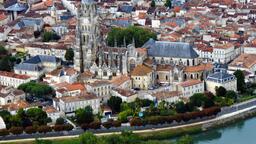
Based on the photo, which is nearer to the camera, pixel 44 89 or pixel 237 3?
pixel 44 89

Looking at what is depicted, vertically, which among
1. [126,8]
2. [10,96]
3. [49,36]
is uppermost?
[126,8]

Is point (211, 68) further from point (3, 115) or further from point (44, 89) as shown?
point (3, 115)

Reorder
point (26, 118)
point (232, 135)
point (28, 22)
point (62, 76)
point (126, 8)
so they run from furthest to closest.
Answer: point (126, 8) < point (28, 22) < point (62, 76) < point (232, 135) < point (26, 118)

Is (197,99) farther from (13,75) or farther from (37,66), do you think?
(13,75)

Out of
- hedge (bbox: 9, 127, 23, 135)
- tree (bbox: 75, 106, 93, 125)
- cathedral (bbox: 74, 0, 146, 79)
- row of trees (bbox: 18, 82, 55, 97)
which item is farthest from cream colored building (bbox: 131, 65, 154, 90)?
hedge (bbox: 9, 127, 23, 135)

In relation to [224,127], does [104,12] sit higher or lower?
higher

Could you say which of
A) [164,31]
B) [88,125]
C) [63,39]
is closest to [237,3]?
[164,31]

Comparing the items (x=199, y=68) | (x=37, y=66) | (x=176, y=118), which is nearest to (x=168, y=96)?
(x=176, y=118)
